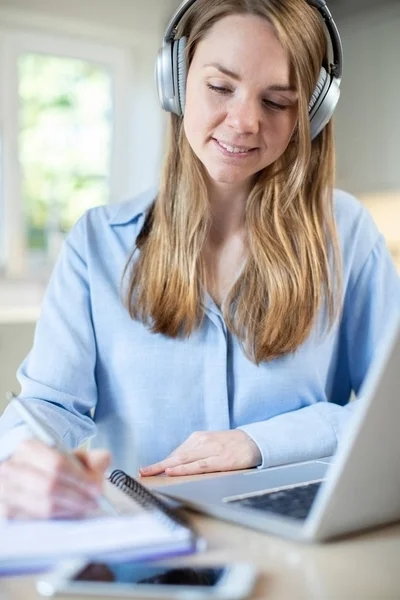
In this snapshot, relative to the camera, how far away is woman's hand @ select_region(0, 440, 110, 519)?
0.72 meters

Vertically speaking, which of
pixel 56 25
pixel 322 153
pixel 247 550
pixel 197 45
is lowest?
pixel 247 550

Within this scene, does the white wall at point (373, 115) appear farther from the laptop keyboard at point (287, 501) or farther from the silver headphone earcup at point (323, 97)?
the laptop keyboard at point (287, 501)

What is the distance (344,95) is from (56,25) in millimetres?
1436

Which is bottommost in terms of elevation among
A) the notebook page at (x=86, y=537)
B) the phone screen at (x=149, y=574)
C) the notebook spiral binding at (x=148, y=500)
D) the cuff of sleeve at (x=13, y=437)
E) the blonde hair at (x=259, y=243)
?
the cuff of sleeve at (x=13, y=437)

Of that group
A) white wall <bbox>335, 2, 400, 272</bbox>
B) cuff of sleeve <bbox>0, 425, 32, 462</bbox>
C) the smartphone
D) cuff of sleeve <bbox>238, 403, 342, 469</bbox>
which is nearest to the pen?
the smartphone

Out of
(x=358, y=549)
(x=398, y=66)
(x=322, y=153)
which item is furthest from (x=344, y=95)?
(x=358, y=549)

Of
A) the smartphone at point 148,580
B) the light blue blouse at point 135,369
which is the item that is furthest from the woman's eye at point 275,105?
the smartphone at point 148,580

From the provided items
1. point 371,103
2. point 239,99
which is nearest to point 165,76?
point 239,99

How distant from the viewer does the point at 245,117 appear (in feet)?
4.09

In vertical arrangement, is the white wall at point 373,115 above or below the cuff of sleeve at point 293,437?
above

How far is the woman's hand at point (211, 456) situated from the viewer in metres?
1.05

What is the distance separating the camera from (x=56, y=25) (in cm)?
411

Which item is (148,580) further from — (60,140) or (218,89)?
(60,140)

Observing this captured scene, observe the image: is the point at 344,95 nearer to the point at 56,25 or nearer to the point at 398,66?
the point at 398,66
